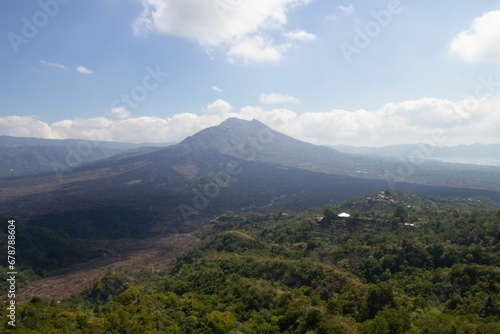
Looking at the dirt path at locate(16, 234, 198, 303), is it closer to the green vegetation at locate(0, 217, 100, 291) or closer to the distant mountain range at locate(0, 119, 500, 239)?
the green vegetation at locate(0, 217, 100, 291)

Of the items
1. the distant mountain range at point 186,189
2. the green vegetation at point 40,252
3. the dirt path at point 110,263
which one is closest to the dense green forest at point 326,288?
the dirt path at point 110,263

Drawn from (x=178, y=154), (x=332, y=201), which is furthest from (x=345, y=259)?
(x=178, y=154)

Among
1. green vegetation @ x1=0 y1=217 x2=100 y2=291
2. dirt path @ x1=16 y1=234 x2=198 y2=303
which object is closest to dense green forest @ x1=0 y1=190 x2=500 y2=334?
dirt path @ x1=16 y1=234 x2=198 y2=303

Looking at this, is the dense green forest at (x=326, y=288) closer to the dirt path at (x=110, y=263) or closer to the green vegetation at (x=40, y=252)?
the dirt path at (x=110, y=263)

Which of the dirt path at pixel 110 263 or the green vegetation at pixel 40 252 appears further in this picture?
the green vegetation at pixel 40 252

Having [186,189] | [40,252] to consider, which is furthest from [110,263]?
[186,189]

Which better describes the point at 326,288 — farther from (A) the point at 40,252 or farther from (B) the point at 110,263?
(A) the point at 40,252
